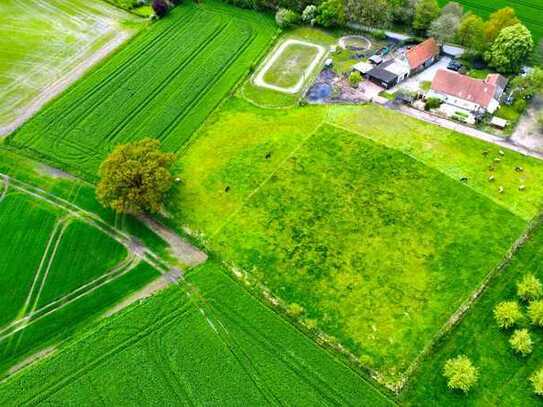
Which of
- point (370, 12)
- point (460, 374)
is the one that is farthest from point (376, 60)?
point (460, 374)

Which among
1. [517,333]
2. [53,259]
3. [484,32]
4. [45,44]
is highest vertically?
[484,32]

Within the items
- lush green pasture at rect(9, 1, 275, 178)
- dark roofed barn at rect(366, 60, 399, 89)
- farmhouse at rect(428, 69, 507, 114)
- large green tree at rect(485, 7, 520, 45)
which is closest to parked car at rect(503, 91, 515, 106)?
farmhouse at rect(428, 69, 507, 114)

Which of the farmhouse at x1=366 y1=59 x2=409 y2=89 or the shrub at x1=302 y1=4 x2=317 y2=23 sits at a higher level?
the shrub at x1=302 y1=4 x2=317 y2=23

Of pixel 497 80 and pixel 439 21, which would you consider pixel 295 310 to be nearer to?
pixel 497 80

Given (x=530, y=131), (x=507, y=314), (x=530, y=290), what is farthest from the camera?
(x=530, y=131)

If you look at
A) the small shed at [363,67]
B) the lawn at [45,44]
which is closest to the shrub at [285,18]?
the small shed at [363,67]

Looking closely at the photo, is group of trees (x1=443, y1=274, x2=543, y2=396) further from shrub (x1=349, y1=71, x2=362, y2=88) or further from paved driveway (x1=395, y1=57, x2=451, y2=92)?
shrub (x1=349, y1=71, x2=362, y2=88)
